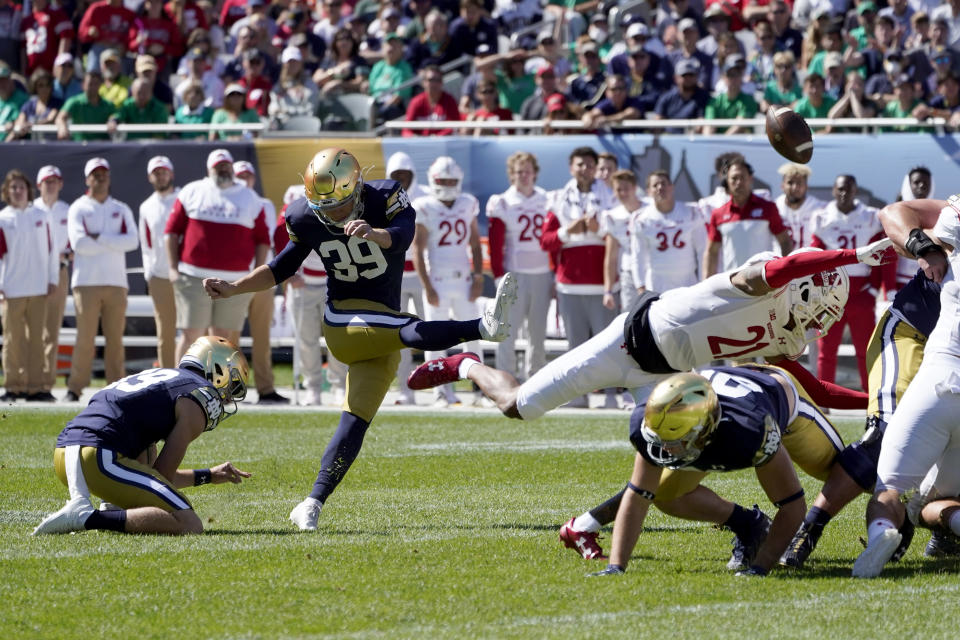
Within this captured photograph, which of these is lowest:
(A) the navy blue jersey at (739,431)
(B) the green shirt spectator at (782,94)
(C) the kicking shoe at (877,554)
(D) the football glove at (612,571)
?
(D) the football glove at (612,571)

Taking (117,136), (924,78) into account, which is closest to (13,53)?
(117,136)

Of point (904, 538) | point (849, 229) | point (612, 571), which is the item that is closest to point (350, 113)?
point (849, 229)

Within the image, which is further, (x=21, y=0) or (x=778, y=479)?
(x=21, y=0)

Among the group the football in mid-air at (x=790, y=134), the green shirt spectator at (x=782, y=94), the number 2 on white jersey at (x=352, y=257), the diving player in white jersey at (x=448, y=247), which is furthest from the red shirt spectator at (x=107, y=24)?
A: the football in mid-air at (x=790, y=134)

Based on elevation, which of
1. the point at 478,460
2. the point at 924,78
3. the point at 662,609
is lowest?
the point at 478,460

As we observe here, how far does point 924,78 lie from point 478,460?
6974 mm

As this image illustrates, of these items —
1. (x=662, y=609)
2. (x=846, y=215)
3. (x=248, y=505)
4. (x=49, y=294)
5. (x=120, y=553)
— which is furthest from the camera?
(x=49, y=294)

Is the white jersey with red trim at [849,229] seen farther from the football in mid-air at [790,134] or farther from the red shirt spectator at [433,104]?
the football in mid-air at [790,134]

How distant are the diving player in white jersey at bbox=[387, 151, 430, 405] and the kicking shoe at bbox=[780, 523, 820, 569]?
21.5 feet

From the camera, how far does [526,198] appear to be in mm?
12219

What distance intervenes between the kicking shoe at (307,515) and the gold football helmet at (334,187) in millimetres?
1225

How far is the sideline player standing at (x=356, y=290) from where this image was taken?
6.45 m

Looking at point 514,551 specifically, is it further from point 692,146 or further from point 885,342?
point 692,146

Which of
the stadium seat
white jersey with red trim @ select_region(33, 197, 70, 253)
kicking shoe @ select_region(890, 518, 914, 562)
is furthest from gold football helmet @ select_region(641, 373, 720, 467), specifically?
the stadium seat
